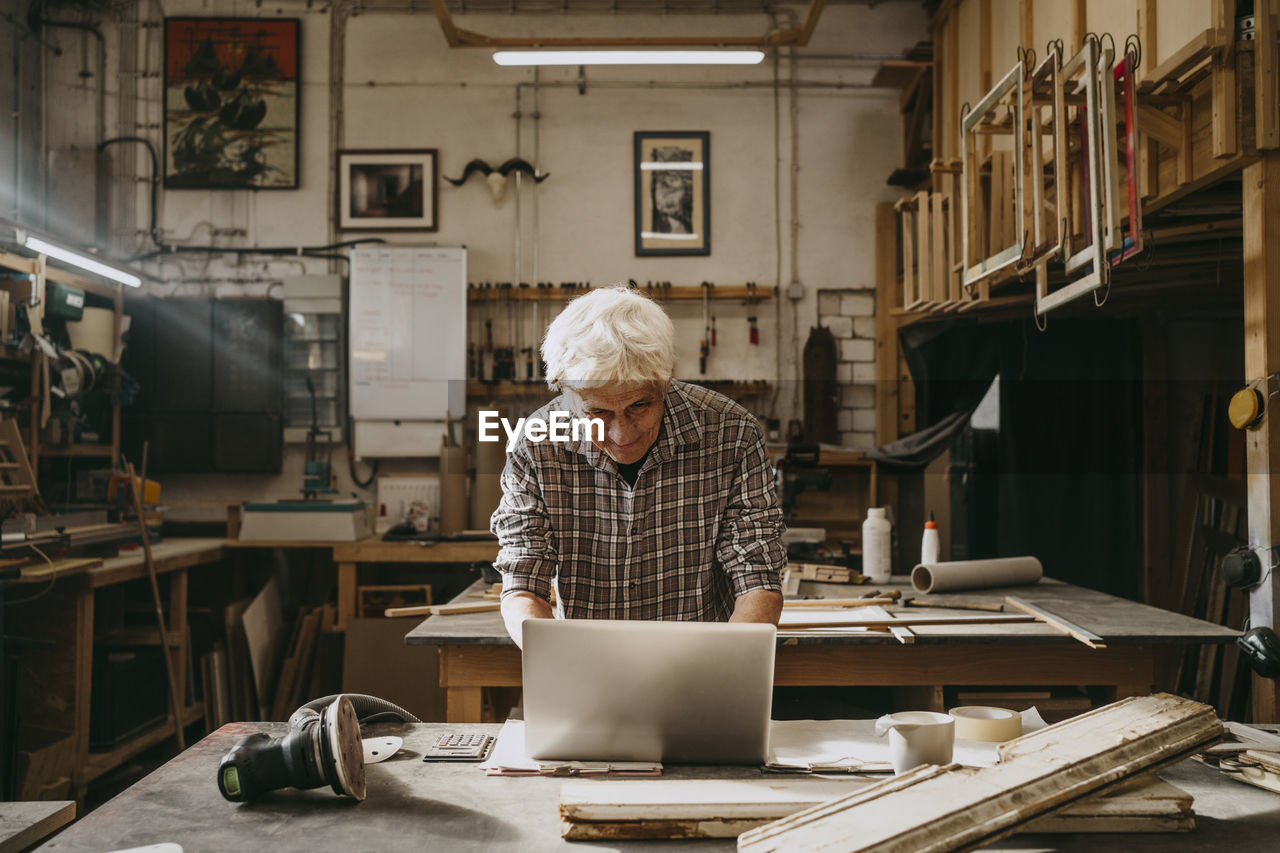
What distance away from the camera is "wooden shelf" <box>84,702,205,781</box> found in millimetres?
3652

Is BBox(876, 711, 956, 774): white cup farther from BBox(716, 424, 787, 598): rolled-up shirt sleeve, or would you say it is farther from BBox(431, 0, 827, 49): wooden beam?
BBox(431, 0, 827, 49): wooden beam

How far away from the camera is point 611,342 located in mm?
1747

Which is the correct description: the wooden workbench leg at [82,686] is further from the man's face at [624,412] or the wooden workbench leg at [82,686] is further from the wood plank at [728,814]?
the wood plank at [728,814]

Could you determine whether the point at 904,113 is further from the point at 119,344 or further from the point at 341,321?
the point at 119,344

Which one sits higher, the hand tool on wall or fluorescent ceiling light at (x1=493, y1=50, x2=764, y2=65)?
fluorescent ceiling light at (x1=493, y1=50, x2=764, y2=65)

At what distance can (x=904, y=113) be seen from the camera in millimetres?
5434

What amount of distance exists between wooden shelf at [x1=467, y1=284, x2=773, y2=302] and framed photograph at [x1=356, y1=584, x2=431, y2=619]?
67.7 inches

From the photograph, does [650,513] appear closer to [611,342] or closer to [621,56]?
[611,342]

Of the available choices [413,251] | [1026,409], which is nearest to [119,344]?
[413,251]

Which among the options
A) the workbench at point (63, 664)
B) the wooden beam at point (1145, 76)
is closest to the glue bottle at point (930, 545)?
Answer: the wooden beam at point (1145, 76)

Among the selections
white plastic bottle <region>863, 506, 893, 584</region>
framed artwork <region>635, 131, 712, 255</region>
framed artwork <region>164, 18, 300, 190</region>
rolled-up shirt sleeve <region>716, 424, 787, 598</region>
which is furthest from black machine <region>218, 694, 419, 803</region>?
framed artwork <region>164, 18, 300, 190</region>

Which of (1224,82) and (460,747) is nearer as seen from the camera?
(460,747)

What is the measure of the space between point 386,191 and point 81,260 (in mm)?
1770

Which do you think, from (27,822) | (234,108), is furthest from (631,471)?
(234,108)
